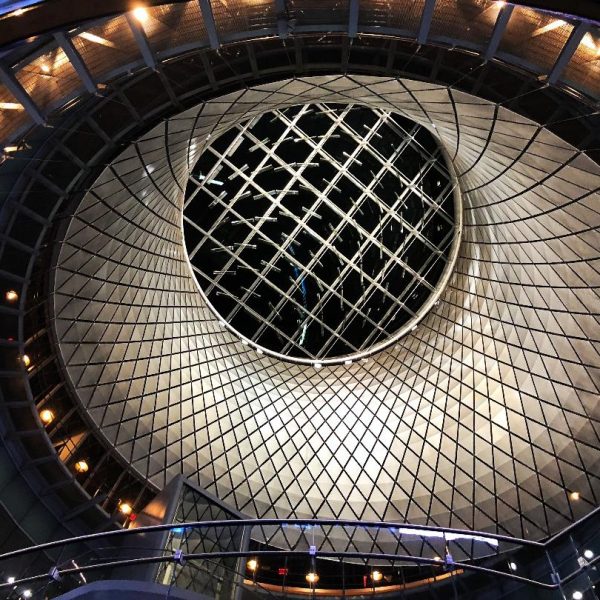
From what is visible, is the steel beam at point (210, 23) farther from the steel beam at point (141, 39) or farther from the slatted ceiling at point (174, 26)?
the steel beam at point (141, 39)

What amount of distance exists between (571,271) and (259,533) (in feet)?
77.6

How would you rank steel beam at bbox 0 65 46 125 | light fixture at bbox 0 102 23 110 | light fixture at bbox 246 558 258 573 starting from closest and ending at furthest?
steel beam at bbox 0 65 46 125
light fixture at bbox 0 102 23 110
light fixture at bbox 246 558 258 573

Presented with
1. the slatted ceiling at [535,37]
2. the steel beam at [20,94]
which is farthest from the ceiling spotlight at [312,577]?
the slatted ceiling at [535,37]

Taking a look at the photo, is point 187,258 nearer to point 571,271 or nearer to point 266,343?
point 266,343

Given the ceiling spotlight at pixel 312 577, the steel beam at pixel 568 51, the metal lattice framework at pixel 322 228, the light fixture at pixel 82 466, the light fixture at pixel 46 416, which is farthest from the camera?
the metal lattice framework at pixel 322 228

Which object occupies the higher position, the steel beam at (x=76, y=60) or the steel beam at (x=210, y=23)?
the steel beam at (x=210, y=23)

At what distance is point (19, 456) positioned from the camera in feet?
98.0

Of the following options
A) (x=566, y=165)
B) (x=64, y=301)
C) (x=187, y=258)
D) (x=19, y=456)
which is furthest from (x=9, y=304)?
(x=566, y=165)

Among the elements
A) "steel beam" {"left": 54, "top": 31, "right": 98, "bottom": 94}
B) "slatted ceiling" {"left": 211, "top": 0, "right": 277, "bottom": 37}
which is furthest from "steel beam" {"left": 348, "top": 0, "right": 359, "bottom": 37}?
"steel beam" {"left": 54, "top": 31, "right": 98, "bottom": 94}

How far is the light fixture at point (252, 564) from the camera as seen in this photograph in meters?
15.5

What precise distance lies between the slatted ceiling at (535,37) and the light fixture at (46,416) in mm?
27265

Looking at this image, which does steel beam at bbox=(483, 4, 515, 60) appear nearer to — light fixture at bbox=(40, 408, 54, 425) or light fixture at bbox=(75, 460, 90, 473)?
light fixture at bbox=(40, 408, 54, 425)

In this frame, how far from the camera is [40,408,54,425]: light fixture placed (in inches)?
1179

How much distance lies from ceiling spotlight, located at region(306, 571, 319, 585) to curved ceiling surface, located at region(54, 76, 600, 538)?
57.7ft
